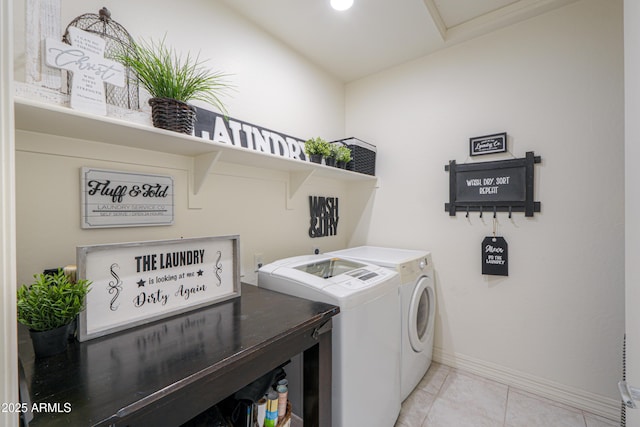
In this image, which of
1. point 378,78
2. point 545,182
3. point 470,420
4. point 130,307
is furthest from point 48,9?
point 470,420

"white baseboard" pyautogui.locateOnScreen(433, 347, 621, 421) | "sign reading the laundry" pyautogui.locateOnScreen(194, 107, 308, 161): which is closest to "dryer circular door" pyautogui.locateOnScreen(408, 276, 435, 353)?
"white baseboard" pyautogui.locateOnScreen(433, 347, 621, 421)

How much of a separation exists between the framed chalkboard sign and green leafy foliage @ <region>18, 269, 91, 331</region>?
2246 mm

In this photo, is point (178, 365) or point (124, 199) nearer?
point (178, 365)

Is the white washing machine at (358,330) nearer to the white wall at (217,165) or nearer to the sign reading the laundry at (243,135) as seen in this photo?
the white wall at (217,165)

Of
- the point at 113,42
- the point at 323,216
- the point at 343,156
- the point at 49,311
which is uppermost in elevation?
the point at 113,42

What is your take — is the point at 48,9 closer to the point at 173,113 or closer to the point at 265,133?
the point at 173,113

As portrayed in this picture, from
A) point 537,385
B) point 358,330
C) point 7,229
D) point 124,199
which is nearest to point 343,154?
point 358,330

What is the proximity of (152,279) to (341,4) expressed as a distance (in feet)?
6.17

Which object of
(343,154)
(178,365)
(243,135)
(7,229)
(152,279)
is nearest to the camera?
(7,229)

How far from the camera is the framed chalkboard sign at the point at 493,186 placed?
1857 mm

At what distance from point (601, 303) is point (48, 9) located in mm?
3149

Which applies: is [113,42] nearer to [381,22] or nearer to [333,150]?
[333,150]

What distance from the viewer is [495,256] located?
1974 mm

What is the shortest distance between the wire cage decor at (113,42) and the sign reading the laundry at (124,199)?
324mm
